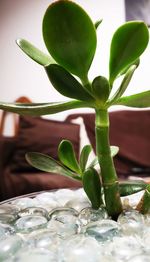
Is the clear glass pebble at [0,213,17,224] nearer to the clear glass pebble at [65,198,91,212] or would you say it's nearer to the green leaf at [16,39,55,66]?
the clear glass pebble at [65,198,91,212]

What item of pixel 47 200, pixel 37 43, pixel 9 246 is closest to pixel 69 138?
pixel 37 43

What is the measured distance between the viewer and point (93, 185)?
17.0 inches

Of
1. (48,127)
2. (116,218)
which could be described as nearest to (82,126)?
(48,127)

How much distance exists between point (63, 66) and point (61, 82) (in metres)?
0.03

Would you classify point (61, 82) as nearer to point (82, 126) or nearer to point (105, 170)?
point (105, 170)

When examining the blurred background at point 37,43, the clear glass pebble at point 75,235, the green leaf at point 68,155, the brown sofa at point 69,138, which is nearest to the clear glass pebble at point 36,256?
the clear glass pebble at point 75,235

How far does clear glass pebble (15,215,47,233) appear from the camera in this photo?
0.40 metres

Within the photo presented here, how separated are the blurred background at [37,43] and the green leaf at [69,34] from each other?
2134mm

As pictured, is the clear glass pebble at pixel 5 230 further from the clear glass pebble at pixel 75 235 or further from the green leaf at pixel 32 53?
the green leaf at pixel 32 53

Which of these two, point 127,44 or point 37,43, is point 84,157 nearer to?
point 127,44

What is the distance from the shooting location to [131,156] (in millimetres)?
2266

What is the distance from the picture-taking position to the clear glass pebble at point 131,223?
1.25ft

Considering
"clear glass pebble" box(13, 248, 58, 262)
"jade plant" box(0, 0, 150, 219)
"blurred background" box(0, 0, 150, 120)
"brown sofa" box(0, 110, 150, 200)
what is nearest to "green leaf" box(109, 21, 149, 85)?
"jade plant" box(0, 0, 150, 219)

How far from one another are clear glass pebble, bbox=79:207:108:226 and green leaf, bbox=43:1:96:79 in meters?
0.20
